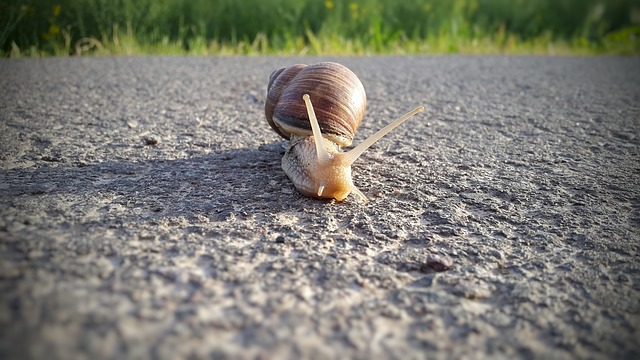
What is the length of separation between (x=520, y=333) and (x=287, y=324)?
0.56 metres

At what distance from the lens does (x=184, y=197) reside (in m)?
1.89

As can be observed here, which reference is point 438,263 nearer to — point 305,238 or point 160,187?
point 305,238

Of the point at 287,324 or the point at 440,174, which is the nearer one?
the point at 287,324

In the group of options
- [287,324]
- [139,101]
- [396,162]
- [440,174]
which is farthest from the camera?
[139,101]

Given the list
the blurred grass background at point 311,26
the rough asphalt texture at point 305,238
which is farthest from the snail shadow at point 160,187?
the blurred grass background at point 311,26

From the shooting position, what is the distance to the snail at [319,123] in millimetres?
1956

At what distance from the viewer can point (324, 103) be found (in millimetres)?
2188

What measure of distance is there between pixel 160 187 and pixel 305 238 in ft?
2.44

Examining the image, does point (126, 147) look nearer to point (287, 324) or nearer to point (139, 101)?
point (139, 101)

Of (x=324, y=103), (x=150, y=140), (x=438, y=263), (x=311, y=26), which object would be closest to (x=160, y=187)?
(x=150, y=140)

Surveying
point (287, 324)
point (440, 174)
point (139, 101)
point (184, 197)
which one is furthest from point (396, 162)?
point (139, 101)

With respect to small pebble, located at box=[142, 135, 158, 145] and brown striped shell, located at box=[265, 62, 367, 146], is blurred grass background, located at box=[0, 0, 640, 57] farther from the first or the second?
brown striped shell, located at box=[265, 62, 367, 146]

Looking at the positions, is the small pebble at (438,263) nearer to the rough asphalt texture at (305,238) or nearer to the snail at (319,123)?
the rough asphalt texture at (305,238)

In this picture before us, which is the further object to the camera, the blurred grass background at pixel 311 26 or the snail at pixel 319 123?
the blurred grass background at pixel 311 26
